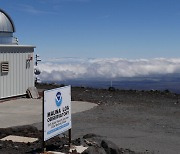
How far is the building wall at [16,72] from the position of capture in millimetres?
18500

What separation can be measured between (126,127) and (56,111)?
5085mm

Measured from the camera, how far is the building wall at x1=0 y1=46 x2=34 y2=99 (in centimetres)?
1850

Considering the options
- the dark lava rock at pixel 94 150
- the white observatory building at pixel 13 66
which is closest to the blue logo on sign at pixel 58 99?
the dark lava rock at pixel 94 150

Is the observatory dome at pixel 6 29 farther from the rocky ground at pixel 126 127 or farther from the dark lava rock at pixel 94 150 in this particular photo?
the dark lava rock at pixel 94 150

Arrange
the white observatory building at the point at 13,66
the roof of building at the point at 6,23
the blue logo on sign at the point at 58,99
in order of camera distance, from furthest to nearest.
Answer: the roof of building at the point at 6,23 < the white observatory building at the point at 13,66 < the blue logo on sign at the point at 58,99

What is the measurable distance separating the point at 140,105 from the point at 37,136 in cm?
904

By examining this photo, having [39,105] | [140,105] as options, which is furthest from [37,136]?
[140,105]

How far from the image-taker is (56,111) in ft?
26.8

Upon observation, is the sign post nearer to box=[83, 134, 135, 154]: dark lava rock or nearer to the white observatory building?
box=[83, 134, 135, 154]: dark lava rock

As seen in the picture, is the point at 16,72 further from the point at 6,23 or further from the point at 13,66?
the point at 6,23

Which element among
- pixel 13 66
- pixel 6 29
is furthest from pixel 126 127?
pixel 6 29

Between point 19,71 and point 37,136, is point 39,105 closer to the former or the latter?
point 19,71

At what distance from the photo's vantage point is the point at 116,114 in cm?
1543

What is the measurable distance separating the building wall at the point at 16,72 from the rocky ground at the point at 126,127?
101 inches
